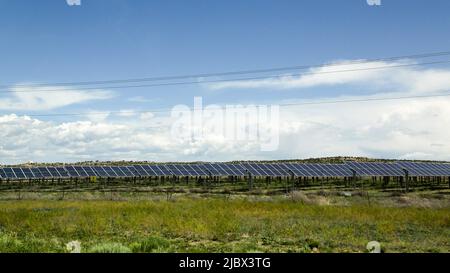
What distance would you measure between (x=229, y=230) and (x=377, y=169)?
48676 millimetres

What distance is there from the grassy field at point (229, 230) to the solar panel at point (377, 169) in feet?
110

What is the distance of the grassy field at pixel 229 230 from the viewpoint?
653 inches

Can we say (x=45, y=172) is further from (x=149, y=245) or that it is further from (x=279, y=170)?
(x=149, y=245)

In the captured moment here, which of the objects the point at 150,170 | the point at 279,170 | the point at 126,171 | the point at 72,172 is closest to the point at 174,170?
the point at 150,170

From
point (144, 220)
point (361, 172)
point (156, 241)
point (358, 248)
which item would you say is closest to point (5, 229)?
point (144, 220)

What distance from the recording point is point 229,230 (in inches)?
818

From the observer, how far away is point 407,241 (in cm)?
→ 1811

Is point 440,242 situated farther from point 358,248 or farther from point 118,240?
point 118,240

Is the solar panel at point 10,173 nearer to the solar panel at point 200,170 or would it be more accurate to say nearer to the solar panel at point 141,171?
the solar panel at point 141,171

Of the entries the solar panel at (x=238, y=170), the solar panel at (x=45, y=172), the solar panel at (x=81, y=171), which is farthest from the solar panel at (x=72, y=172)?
the solar panel at (x=238, y=170)

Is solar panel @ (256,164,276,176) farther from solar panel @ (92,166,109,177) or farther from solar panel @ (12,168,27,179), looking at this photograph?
solar panel @ (12,168,27,179)

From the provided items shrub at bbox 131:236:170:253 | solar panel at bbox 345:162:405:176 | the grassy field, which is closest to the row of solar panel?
solar panel at bbox 345:162:405:176

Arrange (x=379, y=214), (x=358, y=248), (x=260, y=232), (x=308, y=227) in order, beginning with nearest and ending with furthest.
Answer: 1. (x=358, y=248)
2. (x=260, y=232)
3. (x=308, y=227)
4. (x=379, y=214)

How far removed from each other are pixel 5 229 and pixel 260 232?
41.7 feet
